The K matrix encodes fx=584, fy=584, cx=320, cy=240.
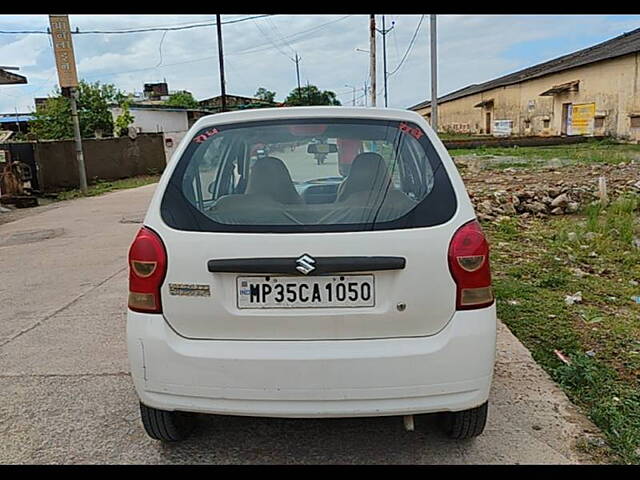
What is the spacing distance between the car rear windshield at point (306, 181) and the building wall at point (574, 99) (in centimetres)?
2953

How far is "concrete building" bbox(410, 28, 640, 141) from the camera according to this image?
95.2ft

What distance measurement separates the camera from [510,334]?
13.9 ft

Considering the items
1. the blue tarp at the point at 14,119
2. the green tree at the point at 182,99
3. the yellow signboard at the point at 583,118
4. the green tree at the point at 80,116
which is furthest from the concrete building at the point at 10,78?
the green tree at the point at 182,99

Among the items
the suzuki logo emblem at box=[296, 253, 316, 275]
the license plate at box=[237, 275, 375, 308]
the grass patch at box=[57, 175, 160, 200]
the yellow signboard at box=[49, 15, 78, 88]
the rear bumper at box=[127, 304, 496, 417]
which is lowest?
the grass patch at box=[57, 175, 160, 200]

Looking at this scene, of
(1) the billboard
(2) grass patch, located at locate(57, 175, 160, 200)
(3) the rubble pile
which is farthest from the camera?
(1) the billboard

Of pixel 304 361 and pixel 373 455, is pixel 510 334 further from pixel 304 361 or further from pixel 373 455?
pixel 304 361

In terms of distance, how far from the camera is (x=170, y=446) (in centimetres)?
285

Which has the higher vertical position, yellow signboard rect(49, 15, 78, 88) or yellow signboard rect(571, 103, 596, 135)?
yellow signboard rect(49, 15, 78, 88)

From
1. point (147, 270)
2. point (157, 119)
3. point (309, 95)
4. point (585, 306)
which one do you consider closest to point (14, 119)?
point (157, 119)

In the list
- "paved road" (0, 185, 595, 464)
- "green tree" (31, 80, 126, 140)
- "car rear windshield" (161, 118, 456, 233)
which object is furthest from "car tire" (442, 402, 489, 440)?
"green tree" (31, 80, 126, 140)

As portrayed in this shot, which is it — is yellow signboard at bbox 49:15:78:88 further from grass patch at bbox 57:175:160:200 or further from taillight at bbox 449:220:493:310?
taillight at bbox 449:220:493:310

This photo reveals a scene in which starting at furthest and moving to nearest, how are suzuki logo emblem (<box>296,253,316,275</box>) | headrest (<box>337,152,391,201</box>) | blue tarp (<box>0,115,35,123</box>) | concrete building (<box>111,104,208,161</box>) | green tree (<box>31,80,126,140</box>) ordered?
blue tarp (<box>0,115,35,123</box>) → concrete building (<box>111,104,208,161</box>) → green tree (<box>31,80,126,140</box>) → headrest (<box>337,152,391,201</box>) → suzuki logo emblem (<box>296,253,316,275</box>)

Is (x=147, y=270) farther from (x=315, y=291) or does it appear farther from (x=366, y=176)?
(x=366, y=176)

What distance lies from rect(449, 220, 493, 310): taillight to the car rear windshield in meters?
0.11
